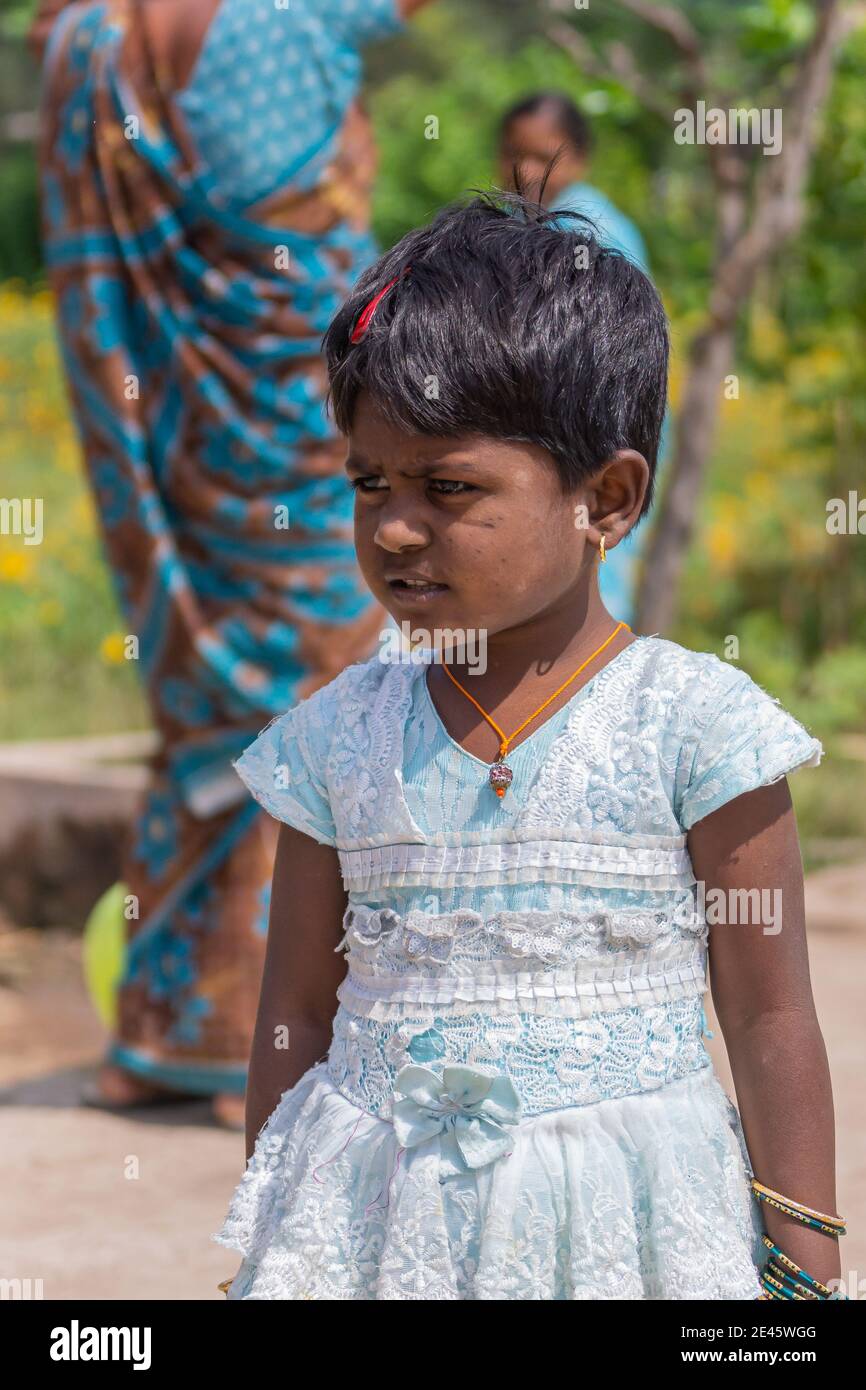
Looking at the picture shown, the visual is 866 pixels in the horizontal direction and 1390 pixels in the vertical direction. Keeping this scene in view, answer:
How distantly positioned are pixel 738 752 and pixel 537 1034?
0.29 m

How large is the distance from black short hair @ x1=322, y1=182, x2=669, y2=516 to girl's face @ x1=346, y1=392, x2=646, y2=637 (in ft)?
0.06

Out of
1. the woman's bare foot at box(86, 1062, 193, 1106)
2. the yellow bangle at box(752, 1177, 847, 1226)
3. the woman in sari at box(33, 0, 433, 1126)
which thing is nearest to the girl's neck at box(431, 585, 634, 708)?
the yellow bangle at box(752, 1177, 847, 1226)

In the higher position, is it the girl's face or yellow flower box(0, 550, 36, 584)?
yellow flower box(0, 550, 36, 584)

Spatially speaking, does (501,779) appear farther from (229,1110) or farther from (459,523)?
(229,1110)

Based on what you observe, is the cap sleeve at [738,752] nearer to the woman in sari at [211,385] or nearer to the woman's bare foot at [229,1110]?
the woman in sari at [211,385]

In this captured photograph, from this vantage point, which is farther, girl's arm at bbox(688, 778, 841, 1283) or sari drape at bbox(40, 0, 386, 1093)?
sari drape at bbox(40, 0, 386, 1093)

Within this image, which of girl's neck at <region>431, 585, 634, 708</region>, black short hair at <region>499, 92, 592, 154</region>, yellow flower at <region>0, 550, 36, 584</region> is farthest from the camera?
yellow flower at <region>0, 550, 36, 584</region>

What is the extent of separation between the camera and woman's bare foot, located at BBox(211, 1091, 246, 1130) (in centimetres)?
365

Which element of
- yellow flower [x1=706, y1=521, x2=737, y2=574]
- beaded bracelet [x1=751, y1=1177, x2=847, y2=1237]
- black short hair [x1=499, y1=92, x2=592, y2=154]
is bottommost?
beaded bracelet [x1=751, y1=1177, x2=847, y2=1237]

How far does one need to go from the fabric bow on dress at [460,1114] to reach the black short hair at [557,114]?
334cm

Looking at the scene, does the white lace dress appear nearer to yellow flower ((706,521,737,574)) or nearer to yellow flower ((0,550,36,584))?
yellow flower ((0,550,36,584))

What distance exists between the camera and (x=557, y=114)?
14.7ft

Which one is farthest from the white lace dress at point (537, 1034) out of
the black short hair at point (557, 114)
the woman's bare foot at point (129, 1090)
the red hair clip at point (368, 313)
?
the black short hair at point (557, 114)
